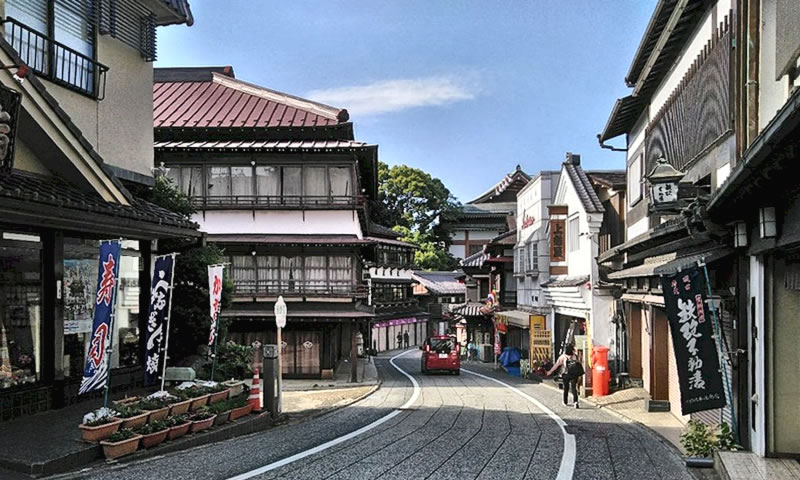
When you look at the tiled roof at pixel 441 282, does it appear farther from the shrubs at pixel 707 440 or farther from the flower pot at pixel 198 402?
the shrubs at pixel 707 440

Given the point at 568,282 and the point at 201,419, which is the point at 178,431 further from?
the point at 568,282

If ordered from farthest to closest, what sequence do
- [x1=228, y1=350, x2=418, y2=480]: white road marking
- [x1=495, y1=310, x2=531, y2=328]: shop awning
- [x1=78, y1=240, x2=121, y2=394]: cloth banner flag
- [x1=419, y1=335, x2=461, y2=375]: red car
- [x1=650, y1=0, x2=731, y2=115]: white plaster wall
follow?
[x1=419, y1=335, x2=461, y2=375]: red car, [x1=495, y1=310, x2=531, y2=328]: shop awning, [x1=650, y1=0, x2=731, y2=115]: white plaster wall, [x1=78, y1=240, x2=121, y2=394]: cloth banner flag, [x1=228, y1=350, x2=418, y2=480]: white road marking

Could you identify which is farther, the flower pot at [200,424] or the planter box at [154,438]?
the flower pot at [200,424]

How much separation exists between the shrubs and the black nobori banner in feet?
2.81

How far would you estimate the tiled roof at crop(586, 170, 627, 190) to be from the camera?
26.0 metres

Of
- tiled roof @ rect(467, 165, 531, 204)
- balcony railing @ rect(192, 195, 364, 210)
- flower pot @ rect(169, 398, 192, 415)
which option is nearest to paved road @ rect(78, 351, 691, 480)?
flower pot @ rect(169, 398, 192, 415)

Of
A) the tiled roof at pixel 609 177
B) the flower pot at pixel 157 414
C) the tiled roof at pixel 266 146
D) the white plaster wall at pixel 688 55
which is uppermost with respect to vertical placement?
the tiled roof at pixel 266 146

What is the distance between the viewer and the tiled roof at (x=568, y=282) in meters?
26.7

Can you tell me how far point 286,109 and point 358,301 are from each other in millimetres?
10055

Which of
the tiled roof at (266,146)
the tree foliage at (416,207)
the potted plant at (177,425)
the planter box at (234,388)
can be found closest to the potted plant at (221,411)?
the planter box at (234,388)

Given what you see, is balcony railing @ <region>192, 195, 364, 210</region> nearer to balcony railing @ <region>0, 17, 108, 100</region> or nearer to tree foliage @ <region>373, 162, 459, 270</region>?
balcony railing @ <region>0, 17, 108, 100</region>

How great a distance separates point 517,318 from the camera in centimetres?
3662

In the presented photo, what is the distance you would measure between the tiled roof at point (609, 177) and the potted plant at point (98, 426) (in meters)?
19.7

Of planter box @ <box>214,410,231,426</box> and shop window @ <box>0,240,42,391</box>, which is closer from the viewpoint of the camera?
shop window @ <box>0,240,42,391</box>
